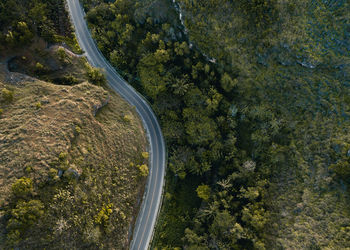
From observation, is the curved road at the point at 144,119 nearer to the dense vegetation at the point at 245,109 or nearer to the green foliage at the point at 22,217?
the dense vegetation at the point at 245,109

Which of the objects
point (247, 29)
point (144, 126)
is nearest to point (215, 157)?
point (144, 126)

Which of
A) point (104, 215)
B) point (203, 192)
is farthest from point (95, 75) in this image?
point (203, 192)

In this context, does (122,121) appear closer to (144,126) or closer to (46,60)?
(144,126)

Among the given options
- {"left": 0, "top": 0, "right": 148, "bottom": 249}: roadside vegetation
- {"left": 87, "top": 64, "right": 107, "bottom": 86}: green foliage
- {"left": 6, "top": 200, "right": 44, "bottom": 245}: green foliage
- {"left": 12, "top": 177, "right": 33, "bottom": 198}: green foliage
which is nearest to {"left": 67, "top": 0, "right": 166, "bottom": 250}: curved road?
{"left": 0, "top": 0, "right": 148, "bottom": 249}: roadside vegetation

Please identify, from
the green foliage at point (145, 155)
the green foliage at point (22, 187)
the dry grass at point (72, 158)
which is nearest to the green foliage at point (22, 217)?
the dry grass at point (72, 158)

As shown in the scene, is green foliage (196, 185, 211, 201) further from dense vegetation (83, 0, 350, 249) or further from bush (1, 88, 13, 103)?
bush (1, 88, 13, 103)

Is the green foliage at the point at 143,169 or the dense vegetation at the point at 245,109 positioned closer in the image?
the dense vegetation at the point at 245,109
